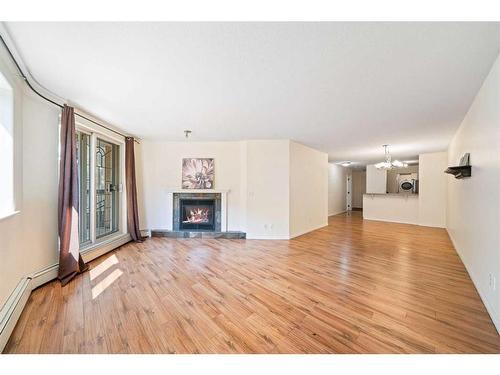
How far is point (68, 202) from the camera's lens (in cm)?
264

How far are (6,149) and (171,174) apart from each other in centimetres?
311

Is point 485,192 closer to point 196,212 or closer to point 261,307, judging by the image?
point 261,307

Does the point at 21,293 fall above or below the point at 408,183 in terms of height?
below

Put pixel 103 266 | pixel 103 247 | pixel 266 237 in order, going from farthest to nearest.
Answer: pixel 266 237 < pixel 103 247 < pixel 103 266

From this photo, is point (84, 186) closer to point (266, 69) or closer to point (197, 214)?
point (197, 214)

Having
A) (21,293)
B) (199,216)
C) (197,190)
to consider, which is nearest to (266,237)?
(199,216)

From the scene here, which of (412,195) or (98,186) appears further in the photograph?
(412,195)

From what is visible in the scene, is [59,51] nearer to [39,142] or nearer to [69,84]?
[69,84]

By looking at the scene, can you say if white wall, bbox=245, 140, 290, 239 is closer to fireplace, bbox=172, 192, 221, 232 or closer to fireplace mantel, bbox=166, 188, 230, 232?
fireplace mantel, bbox=166, 188, 230, 232

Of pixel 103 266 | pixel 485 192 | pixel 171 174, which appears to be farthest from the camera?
pixel 171 174

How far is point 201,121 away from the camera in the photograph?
3.36 metres

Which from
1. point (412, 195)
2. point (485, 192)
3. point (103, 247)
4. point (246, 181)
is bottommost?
point (103, 247)

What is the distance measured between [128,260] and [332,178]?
8.16 m
